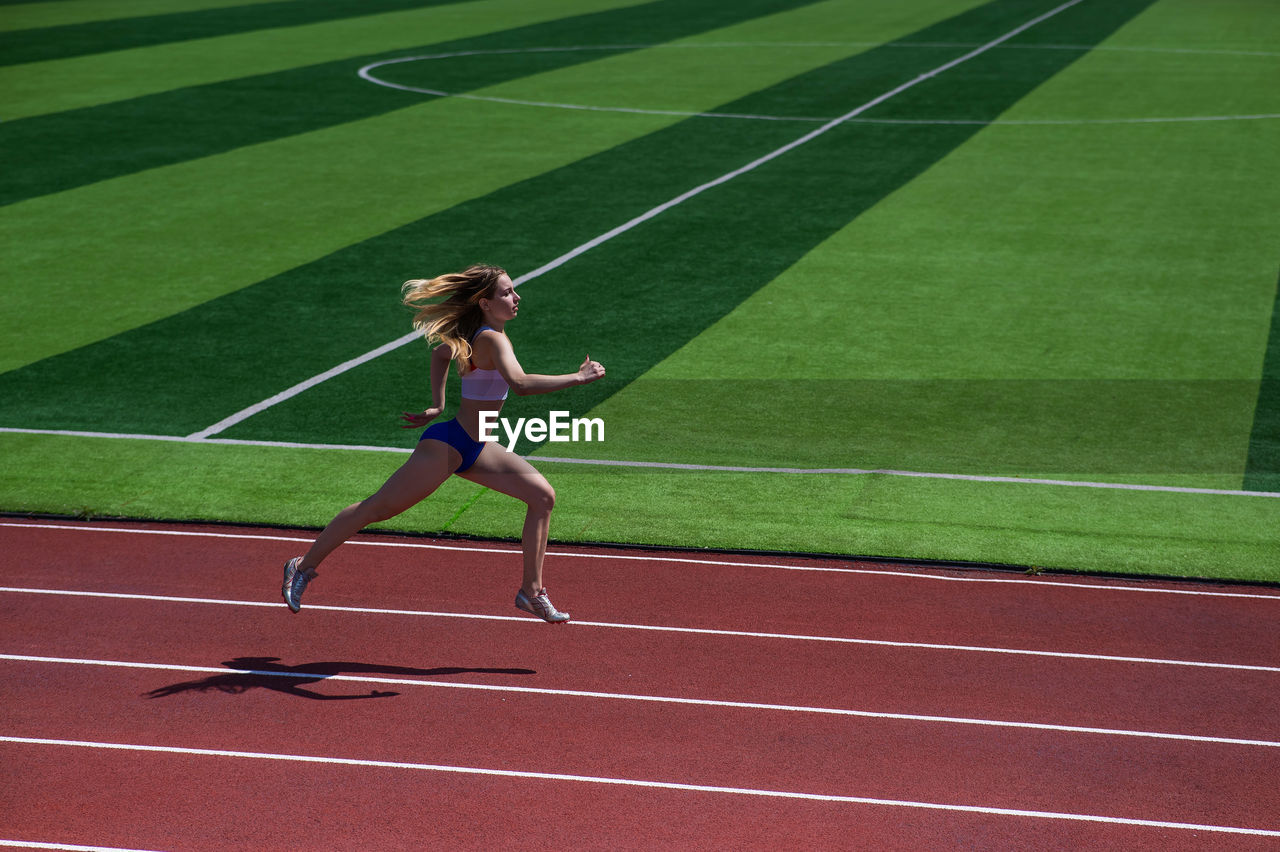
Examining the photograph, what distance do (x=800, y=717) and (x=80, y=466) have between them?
592 cm

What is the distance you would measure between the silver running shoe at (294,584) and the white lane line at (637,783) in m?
1.13

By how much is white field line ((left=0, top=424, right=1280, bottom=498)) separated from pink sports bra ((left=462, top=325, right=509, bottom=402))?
362 centimetres

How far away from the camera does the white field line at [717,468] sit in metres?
10.2

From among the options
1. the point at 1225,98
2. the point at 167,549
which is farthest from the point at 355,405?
the point at 1225,98

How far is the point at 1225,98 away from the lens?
26.5 metres

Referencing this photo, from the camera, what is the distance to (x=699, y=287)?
50.5ft

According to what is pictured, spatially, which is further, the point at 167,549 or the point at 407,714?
the point at 167,549

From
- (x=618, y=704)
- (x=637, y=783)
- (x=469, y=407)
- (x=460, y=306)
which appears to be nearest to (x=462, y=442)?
(x=469, y=407)

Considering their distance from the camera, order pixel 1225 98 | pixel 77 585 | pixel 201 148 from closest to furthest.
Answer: pixel 77 585, pixel 201 148, pixel 1225 98

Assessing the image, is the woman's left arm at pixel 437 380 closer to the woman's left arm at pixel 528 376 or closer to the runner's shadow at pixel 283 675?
the woman's left arm at pixel 528 376

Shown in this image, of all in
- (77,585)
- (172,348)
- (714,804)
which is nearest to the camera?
(714,804)

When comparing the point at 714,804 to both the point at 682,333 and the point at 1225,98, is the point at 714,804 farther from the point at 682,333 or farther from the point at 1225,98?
the point at 1225,98

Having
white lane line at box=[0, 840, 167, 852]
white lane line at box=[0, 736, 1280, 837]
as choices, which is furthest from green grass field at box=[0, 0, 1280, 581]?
white lane line at box=[0, 840, 167, 852]

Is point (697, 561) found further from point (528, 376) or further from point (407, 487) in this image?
point (528, 376)
